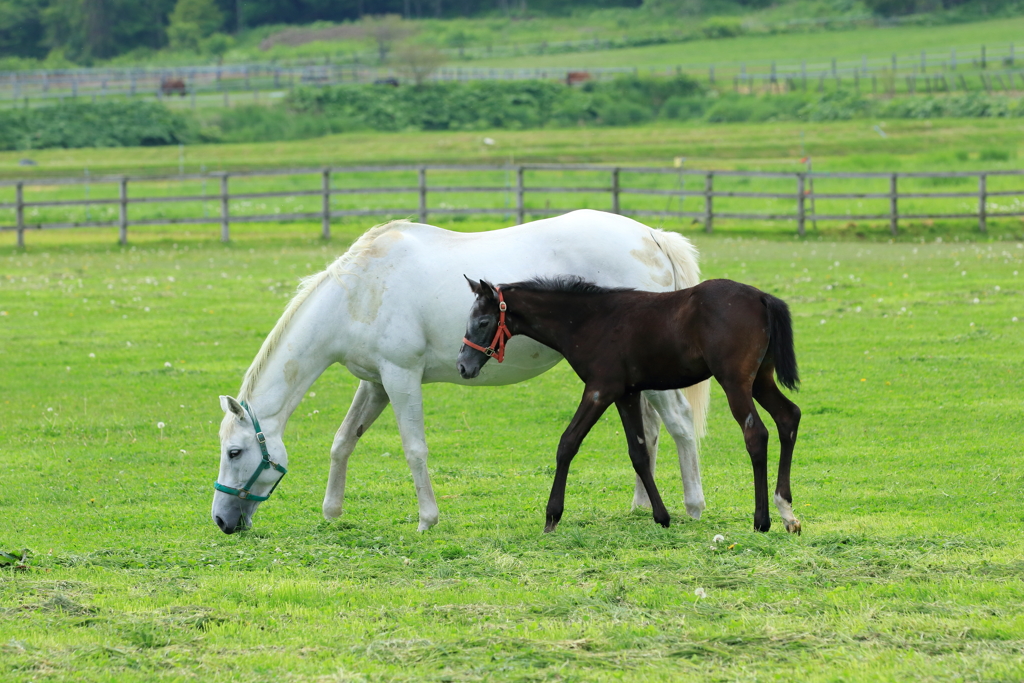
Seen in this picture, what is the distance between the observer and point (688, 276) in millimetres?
8359

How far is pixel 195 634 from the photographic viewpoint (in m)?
5.40

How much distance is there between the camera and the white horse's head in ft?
24.7

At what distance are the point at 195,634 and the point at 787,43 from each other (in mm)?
78700

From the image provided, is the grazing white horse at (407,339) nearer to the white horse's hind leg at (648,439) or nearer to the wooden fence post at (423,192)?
the white horse's hind leg at (648,439)

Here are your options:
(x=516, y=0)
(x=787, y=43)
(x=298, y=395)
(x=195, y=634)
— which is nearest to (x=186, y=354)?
(x=298, y=395)

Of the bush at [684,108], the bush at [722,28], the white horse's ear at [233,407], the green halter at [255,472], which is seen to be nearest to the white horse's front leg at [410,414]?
the green halter at [255,472]

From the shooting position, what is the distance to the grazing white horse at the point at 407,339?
770 cm

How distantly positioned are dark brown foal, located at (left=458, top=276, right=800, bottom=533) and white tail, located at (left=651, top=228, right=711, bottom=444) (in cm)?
87

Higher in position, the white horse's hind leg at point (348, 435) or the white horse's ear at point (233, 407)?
the white horse's ear at point (233, 407)

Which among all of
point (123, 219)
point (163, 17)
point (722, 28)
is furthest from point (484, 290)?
point (163, 17)

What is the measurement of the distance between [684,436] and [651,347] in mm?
1008

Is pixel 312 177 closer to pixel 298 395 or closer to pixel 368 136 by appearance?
pixel 368 136

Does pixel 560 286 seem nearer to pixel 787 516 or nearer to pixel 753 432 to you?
pixel 753 432

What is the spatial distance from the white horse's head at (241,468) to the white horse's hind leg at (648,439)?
258 cm
